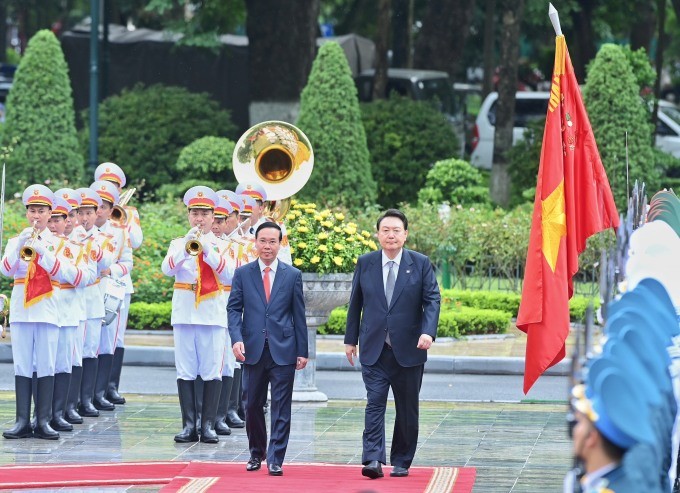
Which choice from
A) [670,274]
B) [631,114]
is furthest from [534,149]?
[670,274]

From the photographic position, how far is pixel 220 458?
11.6 meters

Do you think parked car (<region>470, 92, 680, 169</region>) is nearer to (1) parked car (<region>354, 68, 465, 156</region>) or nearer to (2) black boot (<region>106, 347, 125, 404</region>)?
(1) parked car (<region>354, 68, 465, 156</region>)

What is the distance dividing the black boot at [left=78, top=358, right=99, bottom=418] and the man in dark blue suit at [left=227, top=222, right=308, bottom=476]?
287cm

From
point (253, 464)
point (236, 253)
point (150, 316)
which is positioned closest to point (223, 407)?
point (236, 253)

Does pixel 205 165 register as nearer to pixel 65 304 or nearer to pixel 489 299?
pixel 489 299

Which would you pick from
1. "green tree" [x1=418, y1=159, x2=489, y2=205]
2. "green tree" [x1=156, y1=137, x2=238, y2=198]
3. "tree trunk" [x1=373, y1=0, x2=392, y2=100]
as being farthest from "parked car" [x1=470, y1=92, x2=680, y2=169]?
"green tree" [x1=156, y1=137, x2=238, y2=198]

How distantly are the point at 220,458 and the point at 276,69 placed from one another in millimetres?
16913

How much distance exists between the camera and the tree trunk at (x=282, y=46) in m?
27.7

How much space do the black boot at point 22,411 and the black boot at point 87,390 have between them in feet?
4.14

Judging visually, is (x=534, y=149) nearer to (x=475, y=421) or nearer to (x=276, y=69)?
(x=276, y=69)

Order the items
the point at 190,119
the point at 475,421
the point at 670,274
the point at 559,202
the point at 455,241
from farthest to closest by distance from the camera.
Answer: the point at 190,119 → the point at 455,241 → the point at 475,421 → the point at 559,202 → the point at 670,274

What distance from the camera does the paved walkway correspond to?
37.2 feet

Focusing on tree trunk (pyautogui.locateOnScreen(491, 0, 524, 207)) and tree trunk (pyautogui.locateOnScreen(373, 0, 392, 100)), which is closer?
tree trunk (pyautogui.locateOnScreen(491, 0, 524, 207))

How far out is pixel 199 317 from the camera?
12.3 meters
